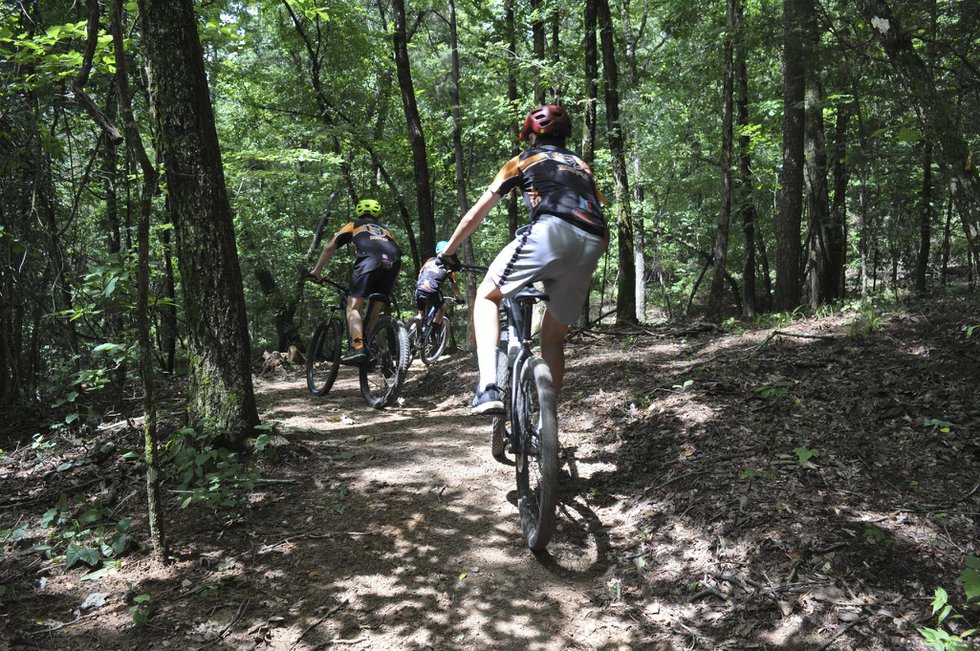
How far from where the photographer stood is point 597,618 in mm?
2592

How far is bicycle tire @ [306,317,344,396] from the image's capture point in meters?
6.86

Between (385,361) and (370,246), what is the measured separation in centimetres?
132

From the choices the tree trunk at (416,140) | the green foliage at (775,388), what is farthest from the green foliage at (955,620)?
the tree trunk at (416,140)

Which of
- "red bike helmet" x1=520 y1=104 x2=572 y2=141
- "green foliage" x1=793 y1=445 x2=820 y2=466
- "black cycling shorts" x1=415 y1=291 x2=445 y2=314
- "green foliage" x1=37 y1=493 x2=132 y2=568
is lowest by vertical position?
"green foliage" x1=37 y1=493 x2=132 y2=568

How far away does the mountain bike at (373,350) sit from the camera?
20.6 feet

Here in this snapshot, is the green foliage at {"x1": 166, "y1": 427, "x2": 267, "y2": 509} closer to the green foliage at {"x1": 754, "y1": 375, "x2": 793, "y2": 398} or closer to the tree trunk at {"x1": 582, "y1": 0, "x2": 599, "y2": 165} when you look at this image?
the green foliage at {"x1": 754, "y1": 375, "x2": 793, "y2": 398}

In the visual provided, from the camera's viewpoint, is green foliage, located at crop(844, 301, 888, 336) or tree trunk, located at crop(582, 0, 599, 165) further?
tree trunk, located at crop(582, 0, 599, 165)

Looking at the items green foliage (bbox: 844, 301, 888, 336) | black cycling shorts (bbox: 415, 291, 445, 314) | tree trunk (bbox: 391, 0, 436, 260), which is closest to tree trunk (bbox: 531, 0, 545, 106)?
tree trunk (bbox: 391, 0, 436, 260)

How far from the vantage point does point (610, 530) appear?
3223mm

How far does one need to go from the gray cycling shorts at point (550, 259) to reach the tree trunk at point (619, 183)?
522 centimetres

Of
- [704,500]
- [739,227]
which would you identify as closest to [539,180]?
[704,500]

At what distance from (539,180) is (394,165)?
47.6 feet

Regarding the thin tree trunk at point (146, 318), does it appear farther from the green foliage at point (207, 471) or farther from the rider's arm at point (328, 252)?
the rider's arm at point (328, 252)

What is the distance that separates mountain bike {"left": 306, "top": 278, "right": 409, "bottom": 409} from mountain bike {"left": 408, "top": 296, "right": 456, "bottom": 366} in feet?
2.17
